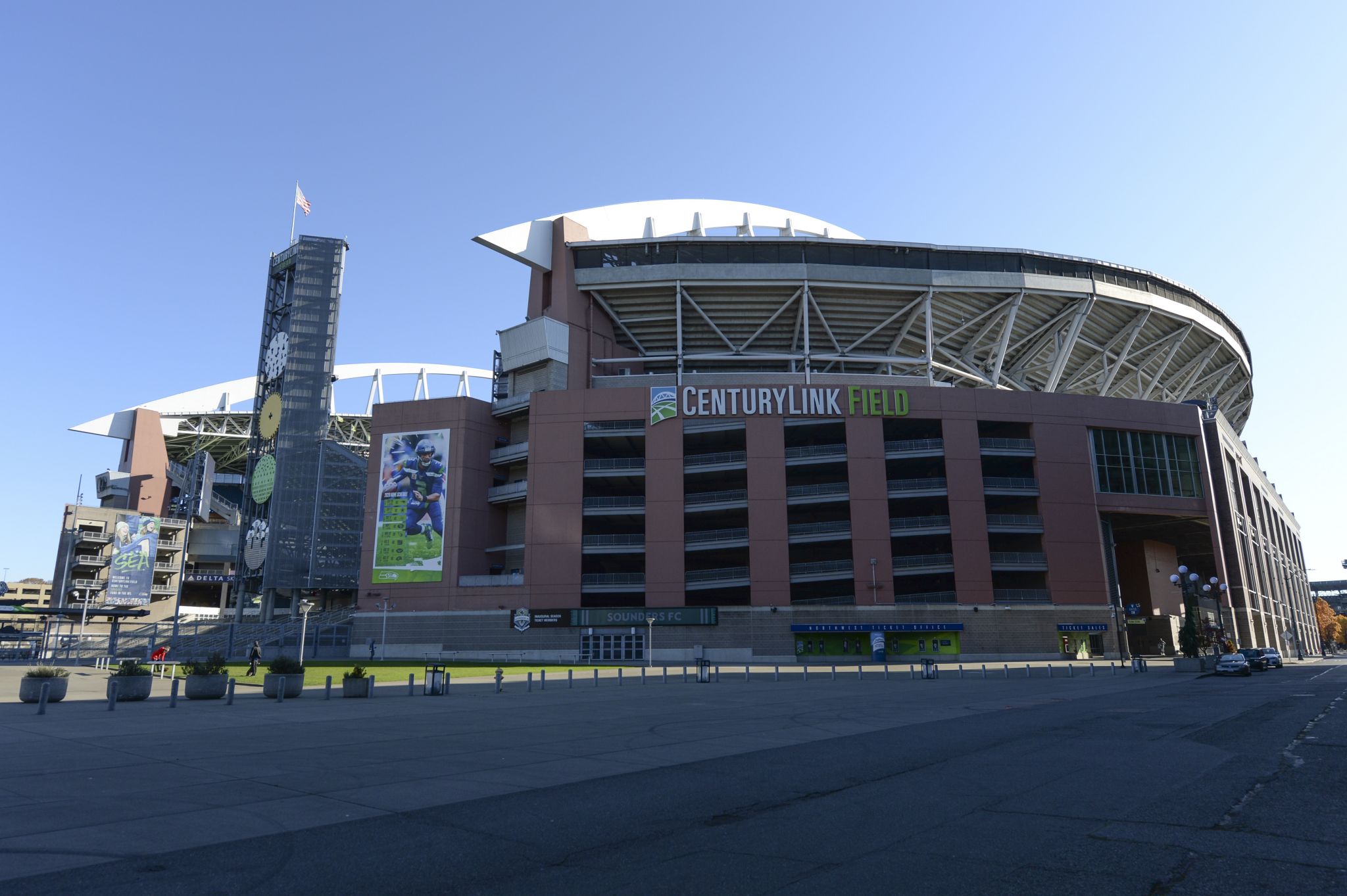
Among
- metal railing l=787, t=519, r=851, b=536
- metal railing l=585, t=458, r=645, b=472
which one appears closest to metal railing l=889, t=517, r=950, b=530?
metal railing l=787, t=519, r=851, b=536

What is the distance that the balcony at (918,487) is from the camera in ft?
217

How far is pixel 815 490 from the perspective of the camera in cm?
6725

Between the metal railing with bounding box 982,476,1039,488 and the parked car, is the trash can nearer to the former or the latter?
the parked car

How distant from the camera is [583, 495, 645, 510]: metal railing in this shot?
222 ft

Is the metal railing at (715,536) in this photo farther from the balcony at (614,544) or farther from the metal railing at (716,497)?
the balcony at (614,544)

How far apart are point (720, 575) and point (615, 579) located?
866cm

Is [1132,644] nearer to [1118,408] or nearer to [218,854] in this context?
[1118,408]

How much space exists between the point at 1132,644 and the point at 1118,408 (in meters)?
25.6

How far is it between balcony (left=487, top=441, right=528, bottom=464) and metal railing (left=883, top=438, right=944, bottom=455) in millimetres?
30175

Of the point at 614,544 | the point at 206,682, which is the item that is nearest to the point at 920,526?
the point at 614,544

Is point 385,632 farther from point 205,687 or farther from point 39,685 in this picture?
point 39,685

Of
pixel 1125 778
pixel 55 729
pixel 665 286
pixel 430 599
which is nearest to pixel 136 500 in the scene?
pixel 430 599

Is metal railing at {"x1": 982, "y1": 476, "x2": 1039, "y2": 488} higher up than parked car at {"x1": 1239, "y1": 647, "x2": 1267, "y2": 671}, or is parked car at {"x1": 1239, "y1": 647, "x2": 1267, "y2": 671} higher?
metal railing at {"x1": 982, "y1": 476, "x2": 1039, "y2": 488}

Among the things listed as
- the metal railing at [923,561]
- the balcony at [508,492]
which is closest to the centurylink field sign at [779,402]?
the metal railing at [923,561]
